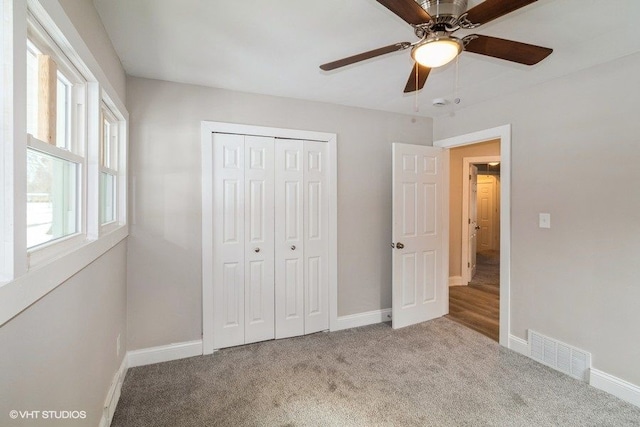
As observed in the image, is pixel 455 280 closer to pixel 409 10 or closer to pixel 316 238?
pixel 316 238

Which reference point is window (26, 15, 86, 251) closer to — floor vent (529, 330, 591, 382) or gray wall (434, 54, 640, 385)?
gray wall (434, 54, 640, 385)

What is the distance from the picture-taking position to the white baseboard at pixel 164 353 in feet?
7.84

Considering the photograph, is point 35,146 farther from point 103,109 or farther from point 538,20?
point 538,20

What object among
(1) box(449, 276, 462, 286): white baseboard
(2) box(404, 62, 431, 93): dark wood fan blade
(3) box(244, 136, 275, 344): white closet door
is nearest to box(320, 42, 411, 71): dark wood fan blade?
(2) box(404, 62, 431, 93): dark wood fan blade

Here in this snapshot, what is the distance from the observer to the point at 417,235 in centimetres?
326

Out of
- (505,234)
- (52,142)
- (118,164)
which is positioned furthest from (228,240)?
(505,234)

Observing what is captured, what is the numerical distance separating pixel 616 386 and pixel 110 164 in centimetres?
400

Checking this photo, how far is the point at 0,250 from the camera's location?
0.75m

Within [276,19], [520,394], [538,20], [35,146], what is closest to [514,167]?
[538,20]

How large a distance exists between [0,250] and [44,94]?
2.31ft

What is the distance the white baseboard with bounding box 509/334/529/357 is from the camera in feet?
8.53

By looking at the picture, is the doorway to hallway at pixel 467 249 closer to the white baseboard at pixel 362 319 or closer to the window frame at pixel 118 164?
the white baseboard at pixel 362 319

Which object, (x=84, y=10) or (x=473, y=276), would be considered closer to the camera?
(x=84, y=10)

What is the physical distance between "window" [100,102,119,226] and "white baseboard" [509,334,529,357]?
355cm
